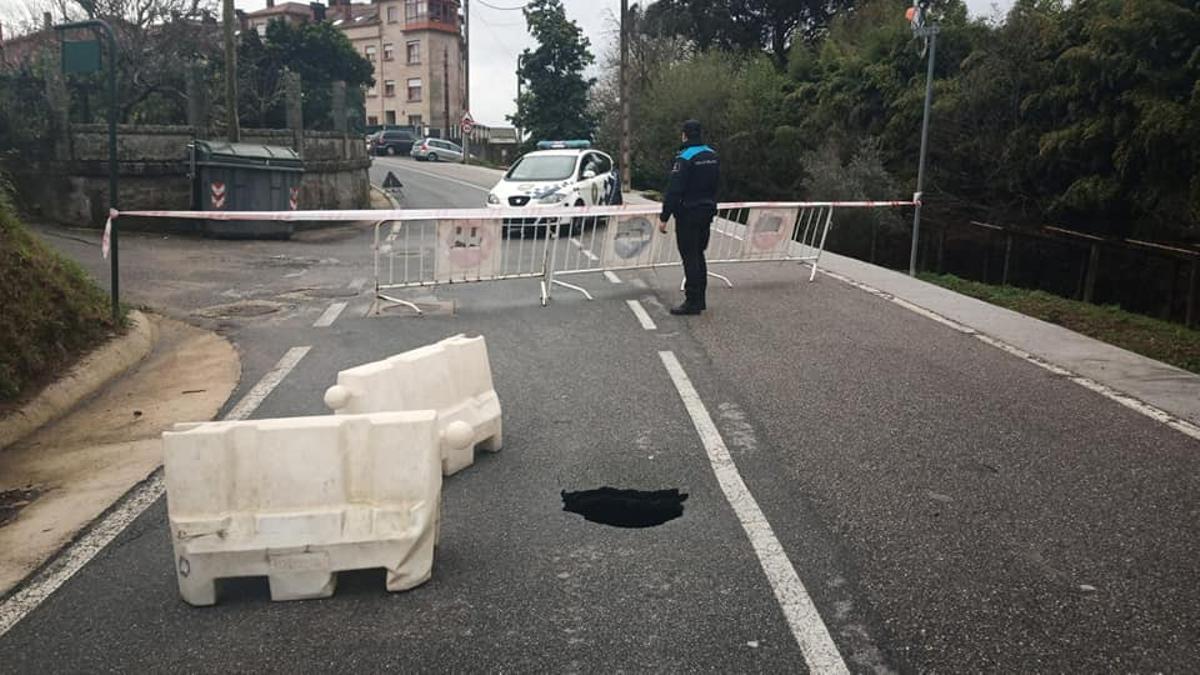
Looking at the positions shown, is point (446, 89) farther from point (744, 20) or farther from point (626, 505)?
point (626, 505)

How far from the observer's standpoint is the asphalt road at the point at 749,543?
374cm

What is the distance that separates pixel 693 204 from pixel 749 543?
6.60 m

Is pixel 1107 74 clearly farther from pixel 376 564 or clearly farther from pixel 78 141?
pixel 78 141

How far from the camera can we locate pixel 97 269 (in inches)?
531

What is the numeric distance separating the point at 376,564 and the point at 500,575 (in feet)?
1.74

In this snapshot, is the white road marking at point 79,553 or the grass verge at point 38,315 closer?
the white road marking at point 79,553

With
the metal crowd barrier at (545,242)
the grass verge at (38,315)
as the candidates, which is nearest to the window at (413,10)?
the metal crowd barrier at (545,242)

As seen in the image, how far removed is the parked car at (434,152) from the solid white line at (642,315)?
44.0 meters

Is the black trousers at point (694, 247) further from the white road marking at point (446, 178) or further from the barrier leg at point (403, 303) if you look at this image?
the white road marking at point (446, 178)

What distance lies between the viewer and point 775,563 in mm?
4441

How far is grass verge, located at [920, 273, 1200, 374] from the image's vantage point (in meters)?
10.6

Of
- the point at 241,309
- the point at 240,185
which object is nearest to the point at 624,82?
the point at 240,185

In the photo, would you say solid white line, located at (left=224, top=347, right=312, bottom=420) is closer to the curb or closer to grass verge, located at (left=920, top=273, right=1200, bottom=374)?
the curb

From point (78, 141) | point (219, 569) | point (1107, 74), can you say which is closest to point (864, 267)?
point (1107, 74)
